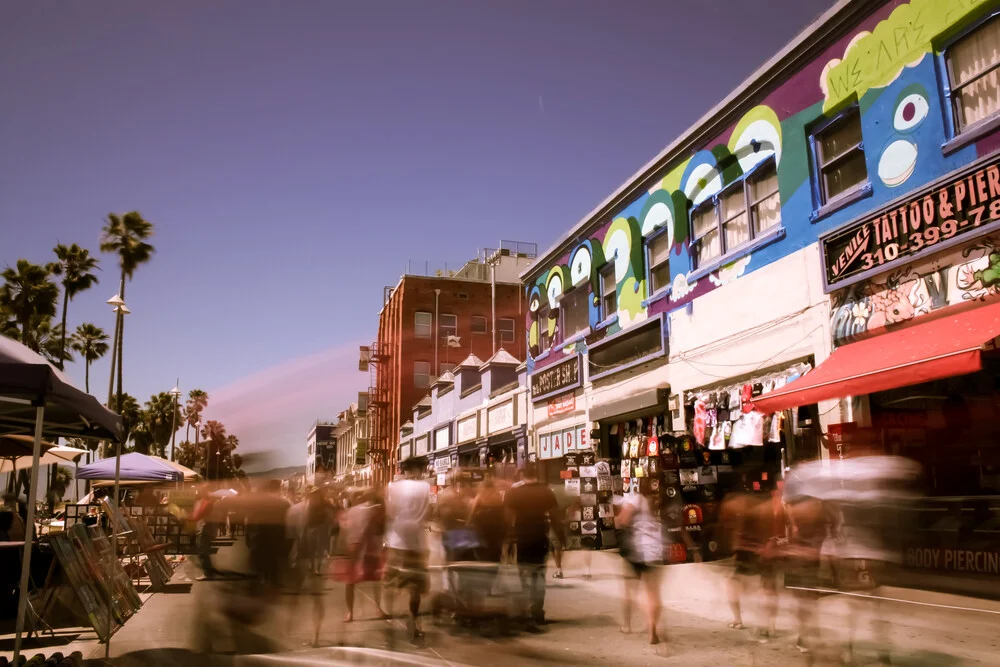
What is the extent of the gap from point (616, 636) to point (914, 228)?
6761mm

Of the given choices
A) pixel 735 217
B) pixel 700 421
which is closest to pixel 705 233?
pixel 735 217

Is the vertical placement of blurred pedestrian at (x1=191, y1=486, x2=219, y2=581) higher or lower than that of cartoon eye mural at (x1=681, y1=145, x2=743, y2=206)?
lower

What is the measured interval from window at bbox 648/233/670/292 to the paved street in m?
7.96

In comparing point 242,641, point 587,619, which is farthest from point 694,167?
point 242,641

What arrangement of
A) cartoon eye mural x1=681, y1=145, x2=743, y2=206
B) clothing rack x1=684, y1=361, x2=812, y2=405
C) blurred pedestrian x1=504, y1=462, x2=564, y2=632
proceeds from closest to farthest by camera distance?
1. blurred pedestrian x1=504, y1=462, x2=564, y2=632
2. clothing rack x1=684, y1=361, x2=812, y2=405
3. cartoon eye mural x1=681, y1=145, x2=743, y2=206

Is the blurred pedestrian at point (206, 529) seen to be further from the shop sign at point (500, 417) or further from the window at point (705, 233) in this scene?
the shop sign at point (500, 417)

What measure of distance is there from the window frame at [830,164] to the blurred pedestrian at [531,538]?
21.7ft

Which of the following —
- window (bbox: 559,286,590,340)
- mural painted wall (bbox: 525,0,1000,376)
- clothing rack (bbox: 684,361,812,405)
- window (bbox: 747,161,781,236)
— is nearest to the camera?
mural painted wall (bbox: 525,0,1000,376)

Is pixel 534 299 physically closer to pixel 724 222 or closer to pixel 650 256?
pixel 650 256

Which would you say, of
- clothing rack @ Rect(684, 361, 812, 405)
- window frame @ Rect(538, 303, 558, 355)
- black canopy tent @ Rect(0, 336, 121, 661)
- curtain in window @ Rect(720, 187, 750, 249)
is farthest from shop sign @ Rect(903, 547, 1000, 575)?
window frame @ Rect(538, 303, 558, 355)

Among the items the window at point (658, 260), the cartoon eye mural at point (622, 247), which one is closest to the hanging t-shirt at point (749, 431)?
the window at point (658, 260)

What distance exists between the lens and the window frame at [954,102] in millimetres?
9344

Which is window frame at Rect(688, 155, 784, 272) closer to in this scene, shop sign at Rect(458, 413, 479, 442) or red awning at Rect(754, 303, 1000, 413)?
red awning at Rect(754, 303, 1000, 413)

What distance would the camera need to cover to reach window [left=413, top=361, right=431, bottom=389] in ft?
157
